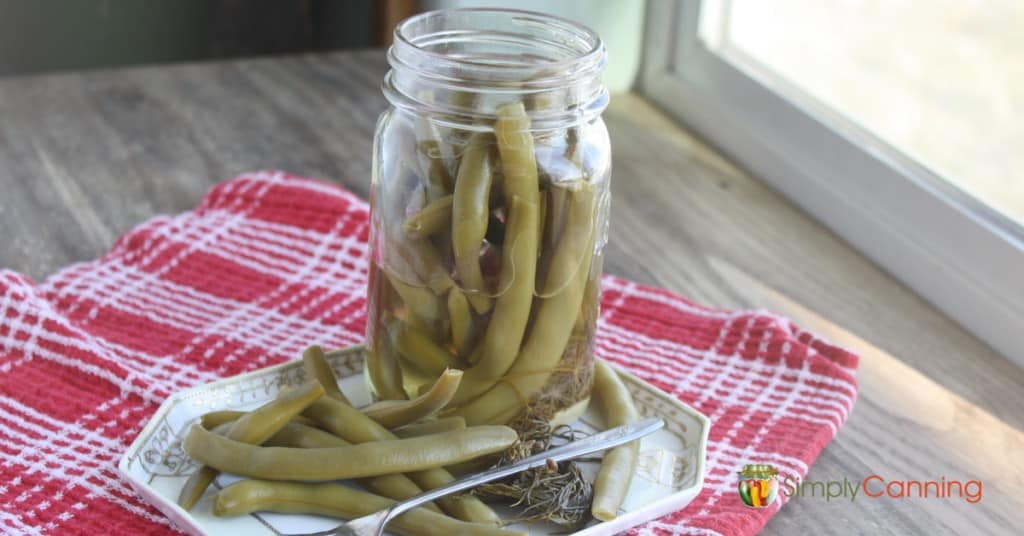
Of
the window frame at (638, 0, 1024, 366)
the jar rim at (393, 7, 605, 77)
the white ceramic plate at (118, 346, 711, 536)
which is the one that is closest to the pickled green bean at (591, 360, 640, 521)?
the white ceramic plate at (118, 346, 711, 536)

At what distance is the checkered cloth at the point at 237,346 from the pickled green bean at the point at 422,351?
16cm

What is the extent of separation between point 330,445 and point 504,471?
0.11m

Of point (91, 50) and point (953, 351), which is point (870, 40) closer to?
point (953, 351)

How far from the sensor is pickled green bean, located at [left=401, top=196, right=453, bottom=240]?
2.35ft

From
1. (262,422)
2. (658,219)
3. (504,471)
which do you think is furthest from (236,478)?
(658,219)

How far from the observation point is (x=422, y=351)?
76cm

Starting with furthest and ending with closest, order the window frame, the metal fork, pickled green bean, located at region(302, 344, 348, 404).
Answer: the window frame → pickled green bean, located at region(302, 344, 348, 404) → the metal fork

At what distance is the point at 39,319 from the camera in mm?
900

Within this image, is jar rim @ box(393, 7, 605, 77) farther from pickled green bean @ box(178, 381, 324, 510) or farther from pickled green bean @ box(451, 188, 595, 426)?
pickled green bean @ box(178, 381, 324, 510)

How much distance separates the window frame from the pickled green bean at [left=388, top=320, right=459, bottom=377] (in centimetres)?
52

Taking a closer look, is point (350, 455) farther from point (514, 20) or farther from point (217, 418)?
point (514, 20)

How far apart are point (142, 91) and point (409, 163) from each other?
833 millimetres

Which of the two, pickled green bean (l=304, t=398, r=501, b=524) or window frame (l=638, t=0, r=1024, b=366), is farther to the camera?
window frame (l=638, t=0, r=1024, b=366)
